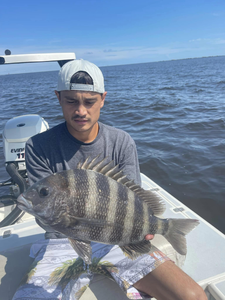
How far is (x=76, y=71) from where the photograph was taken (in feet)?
6.89

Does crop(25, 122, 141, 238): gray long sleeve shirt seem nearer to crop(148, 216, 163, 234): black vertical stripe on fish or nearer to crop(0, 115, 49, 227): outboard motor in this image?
crop(148, 216, 163, 234): black vertical stripe on fish

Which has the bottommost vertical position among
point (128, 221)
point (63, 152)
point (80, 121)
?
point (128, 221)

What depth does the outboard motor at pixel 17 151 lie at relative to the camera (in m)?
3.72

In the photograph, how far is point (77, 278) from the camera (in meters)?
2.11

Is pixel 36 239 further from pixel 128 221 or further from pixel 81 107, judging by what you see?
pixel 81 107

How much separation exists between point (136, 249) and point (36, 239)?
1.72m

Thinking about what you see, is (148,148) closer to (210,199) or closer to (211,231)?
(210,199)

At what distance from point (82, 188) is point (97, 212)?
8.1 inches

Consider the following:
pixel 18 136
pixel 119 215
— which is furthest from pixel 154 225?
pixel 18 136

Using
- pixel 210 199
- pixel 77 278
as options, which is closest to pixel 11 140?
pixel 77 278

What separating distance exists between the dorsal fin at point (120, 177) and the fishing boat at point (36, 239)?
80 cm

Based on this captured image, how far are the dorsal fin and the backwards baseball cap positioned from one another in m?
0.74

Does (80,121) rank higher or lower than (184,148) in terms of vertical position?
higher

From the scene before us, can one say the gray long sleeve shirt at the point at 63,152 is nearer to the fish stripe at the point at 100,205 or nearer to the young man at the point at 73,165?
the young man at the point at 73,165
